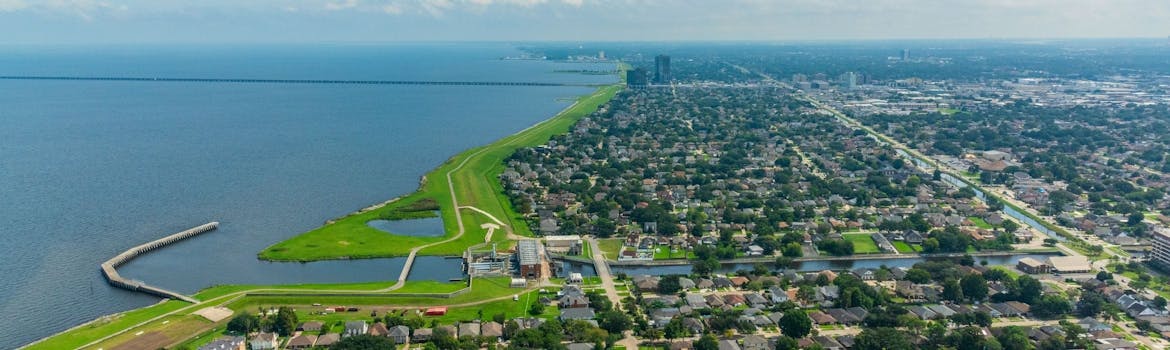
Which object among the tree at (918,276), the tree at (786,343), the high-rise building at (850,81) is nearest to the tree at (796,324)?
the tree at (786,343)

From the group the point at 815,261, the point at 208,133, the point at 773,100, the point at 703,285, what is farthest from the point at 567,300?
the point at 773,100

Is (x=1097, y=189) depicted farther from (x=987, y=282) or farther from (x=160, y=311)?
(x=160, y=311)

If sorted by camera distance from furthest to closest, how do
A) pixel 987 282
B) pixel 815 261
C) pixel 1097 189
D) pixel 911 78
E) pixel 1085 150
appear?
pixel 911 78, pixel 1085 150, pixel 1097 189, pixel 815 261, pixel 987 282

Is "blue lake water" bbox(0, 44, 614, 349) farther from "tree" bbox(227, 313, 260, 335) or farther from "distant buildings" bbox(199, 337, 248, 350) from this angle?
"distant buildings" bbox(199, 337, 248, 350)

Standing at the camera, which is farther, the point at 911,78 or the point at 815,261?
the point at 911,78

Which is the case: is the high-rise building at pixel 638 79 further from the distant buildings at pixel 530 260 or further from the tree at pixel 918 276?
the tree at pixel 918 276

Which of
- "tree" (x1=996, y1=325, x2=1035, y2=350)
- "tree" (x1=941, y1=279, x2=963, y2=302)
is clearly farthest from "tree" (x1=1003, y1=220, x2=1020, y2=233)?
"tree" (x1=996, y1=325, x2=1035, y2=350)

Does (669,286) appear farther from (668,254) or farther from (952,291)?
(952,291)
